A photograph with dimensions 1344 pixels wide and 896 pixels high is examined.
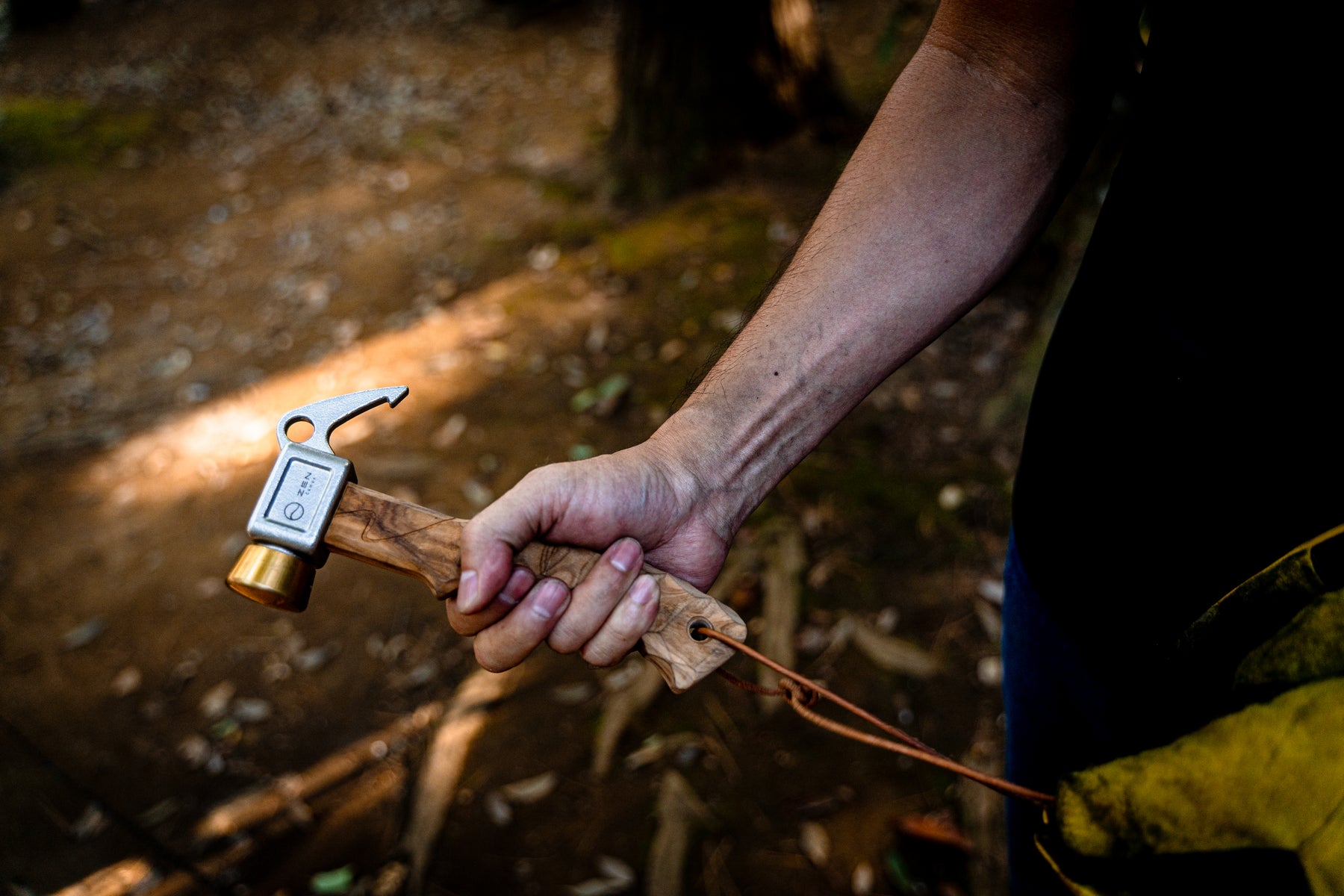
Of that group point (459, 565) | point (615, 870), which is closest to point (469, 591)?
point (459, 565)

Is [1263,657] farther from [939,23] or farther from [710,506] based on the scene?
[939,23]

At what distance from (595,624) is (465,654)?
7.51 feet

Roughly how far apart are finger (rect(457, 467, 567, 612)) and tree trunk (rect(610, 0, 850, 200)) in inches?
182

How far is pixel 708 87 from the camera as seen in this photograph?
5160 millimetres

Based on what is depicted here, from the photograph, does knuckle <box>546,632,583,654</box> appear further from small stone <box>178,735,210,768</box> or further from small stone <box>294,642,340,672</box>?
small stone <box>178,735,210,768</box>

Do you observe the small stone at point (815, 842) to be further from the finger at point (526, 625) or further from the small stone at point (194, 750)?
the small stone at point (194, 750)

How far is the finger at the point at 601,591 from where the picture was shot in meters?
1.33

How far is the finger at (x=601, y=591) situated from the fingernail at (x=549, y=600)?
0.02 metres

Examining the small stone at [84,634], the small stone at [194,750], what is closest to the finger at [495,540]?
the small stone at [194,750]

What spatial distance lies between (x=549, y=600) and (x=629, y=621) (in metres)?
0.15

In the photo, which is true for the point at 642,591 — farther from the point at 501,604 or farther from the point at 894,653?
the point at 894,653

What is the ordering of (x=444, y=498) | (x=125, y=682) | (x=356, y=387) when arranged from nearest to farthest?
(x=125, y=682) → (x=444, y=498) → (x=356, y=387)

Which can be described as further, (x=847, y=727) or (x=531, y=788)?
(x=531, y=788)

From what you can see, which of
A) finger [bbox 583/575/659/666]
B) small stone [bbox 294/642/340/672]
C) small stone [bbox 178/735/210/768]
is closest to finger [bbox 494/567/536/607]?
finger [bbox 583/575/659/666]
